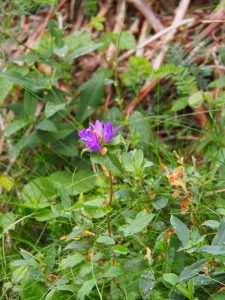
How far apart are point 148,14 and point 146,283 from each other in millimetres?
1574

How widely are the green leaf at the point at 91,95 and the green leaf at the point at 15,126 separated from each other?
0.24 metres

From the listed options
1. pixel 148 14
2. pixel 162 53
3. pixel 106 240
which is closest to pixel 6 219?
pixel 106 240

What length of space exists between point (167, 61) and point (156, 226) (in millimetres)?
851

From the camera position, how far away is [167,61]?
2357 mm

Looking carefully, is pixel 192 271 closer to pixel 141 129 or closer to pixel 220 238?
pixel 220 238

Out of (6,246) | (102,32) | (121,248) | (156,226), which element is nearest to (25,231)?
(6,246)

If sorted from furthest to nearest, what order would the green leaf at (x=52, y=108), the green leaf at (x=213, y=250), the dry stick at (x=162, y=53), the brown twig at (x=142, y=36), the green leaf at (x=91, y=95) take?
the brown twig at (x=142, y=36)
the dry stick at (x=162, y=53)
the green leaf at (x=91, y=95)
the green leaf at (x=52, y=108)
the green leaf at (x=213, y=250)

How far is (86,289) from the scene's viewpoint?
4.73 ft

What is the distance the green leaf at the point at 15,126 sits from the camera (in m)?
2.12

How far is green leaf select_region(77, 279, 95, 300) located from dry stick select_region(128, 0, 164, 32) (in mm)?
1483

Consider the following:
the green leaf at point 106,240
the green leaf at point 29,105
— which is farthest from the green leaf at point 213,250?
the green leaf at point 29,105

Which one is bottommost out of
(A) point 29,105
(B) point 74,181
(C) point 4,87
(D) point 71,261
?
(B) point 74,181

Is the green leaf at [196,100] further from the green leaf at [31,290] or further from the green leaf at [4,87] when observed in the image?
the green leaf at [31,290]

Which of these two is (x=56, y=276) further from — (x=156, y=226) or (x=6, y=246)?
(x=6, y=246)
